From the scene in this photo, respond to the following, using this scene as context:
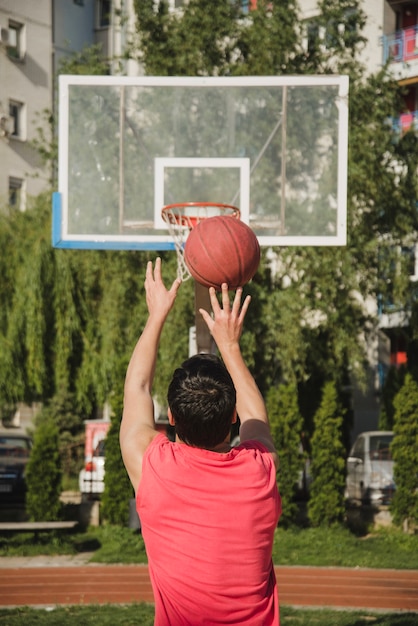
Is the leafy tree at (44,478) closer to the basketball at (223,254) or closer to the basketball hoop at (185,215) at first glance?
the basketball hoop at (185,215)

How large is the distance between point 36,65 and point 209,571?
118 feet

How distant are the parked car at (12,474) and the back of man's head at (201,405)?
1653 cm

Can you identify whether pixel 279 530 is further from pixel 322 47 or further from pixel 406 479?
pixel 322 47

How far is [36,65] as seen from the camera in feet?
122

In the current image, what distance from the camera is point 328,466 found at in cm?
1741

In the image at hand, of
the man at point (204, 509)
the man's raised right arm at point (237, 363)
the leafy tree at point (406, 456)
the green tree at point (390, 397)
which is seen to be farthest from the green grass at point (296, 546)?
the man at point (204, 509)

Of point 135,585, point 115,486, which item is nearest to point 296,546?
point 115,486

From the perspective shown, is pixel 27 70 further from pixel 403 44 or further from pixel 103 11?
pixel 403 44

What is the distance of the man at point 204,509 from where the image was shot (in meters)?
3.21

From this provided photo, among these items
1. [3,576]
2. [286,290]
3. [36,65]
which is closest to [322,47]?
[286,290]

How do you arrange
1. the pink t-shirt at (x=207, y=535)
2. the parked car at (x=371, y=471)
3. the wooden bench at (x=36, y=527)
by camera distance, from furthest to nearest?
the parked car at (x=371, y=471) < the wooden bench at (x=36, y=527) < the pink t-shirt at (x=207, y=535)

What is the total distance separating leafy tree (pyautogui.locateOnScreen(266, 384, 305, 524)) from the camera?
56.1 ft

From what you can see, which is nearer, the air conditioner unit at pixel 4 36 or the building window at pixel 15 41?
the air conditioner unit at pixel 4 36

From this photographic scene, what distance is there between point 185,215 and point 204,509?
23.6 feet
